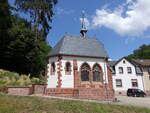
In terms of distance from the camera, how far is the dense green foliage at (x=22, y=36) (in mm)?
28547

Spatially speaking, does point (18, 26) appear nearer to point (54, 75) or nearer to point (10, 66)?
point (10, 66)

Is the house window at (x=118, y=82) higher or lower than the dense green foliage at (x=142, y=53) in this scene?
lower

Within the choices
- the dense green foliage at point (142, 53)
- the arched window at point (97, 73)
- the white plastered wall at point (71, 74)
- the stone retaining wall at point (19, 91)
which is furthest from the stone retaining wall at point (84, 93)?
the dense green foliage at point (142, 53)

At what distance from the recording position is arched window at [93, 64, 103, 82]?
22.2 meters

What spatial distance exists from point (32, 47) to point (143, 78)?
27.8 m

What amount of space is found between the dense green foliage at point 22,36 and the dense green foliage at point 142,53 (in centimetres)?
4954

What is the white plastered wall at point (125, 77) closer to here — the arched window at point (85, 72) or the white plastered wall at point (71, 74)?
the white plastered wall at point (71, 74)

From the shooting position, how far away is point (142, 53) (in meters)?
68.4

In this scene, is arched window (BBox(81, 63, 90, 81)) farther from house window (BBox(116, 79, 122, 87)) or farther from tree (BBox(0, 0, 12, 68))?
house window (BBox(116, 79, 122, 87))

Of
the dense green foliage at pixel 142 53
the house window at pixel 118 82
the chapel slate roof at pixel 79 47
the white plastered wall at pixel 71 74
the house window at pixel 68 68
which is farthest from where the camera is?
the dense green foliage at pixel 142 53

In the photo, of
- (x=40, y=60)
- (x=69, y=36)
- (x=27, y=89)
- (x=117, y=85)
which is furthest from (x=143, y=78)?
(x=27, y=89)

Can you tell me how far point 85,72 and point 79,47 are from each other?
424 centimetres

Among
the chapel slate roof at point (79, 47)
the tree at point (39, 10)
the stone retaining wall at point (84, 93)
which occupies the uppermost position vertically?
the tree at point (39, 10)

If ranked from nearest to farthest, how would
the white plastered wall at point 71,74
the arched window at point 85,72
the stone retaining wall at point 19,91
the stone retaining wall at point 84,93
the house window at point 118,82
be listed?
the stone retaining wall at point 19,91 → the stone retaining wall at point 84,93 → the white plastered wall at point 71,74 → the arched window at point 85,72 → the house window at point 118,82
